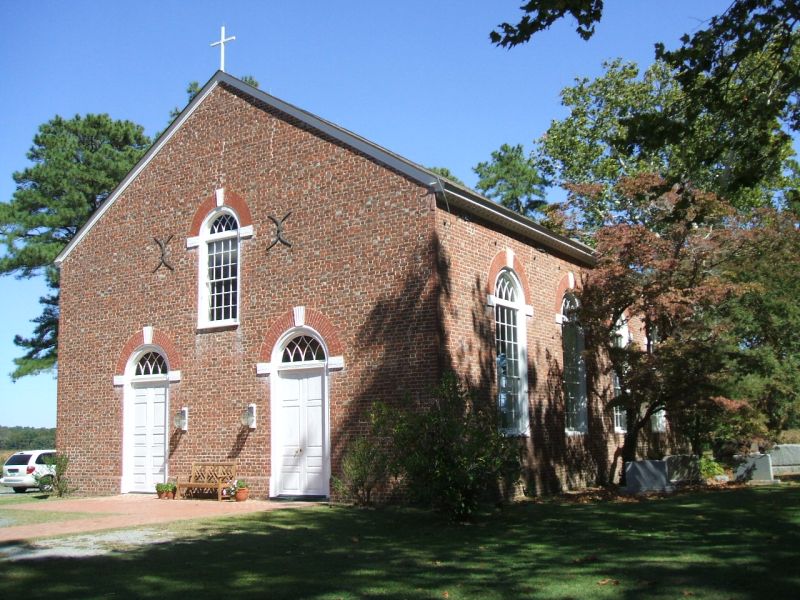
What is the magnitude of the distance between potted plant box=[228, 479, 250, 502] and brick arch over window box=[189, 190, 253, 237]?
5331 millimetres

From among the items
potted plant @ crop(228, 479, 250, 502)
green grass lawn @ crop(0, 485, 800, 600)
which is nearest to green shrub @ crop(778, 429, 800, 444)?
green grass lawn @ crop(0, 485, 800, 600)

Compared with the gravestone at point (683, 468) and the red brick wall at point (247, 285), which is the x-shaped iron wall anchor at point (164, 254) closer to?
the red brick wall at point (247, 285)

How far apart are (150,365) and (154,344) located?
60cm

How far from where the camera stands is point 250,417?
57.2 feet

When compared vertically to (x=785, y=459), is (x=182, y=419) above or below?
above

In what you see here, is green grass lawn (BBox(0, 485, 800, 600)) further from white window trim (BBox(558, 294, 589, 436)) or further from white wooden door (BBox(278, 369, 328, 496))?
white window trim (BBox(558, 294, 589, 436))

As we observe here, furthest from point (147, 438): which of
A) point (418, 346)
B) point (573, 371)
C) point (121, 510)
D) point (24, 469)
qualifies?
point (24, 469)

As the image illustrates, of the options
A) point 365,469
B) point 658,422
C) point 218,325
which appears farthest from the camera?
point 658,422

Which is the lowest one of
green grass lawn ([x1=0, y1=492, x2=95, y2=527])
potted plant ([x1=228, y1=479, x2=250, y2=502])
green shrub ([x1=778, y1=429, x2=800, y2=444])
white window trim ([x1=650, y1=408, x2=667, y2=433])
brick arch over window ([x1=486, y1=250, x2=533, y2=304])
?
green grass lawn ([x1=0, y1=492, x2=95, y2=527])

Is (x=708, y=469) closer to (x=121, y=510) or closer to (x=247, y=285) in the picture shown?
(x=247, y=285)

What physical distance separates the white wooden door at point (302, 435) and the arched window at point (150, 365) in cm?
363

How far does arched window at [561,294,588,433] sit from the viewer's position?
2070cm

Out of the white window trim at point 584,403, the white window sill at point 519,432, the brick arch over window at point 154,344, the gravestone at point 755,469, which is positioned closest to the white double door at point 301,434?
the brick arch over window at point 154,344

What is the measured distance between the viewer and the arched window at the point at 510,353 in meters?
17.9
